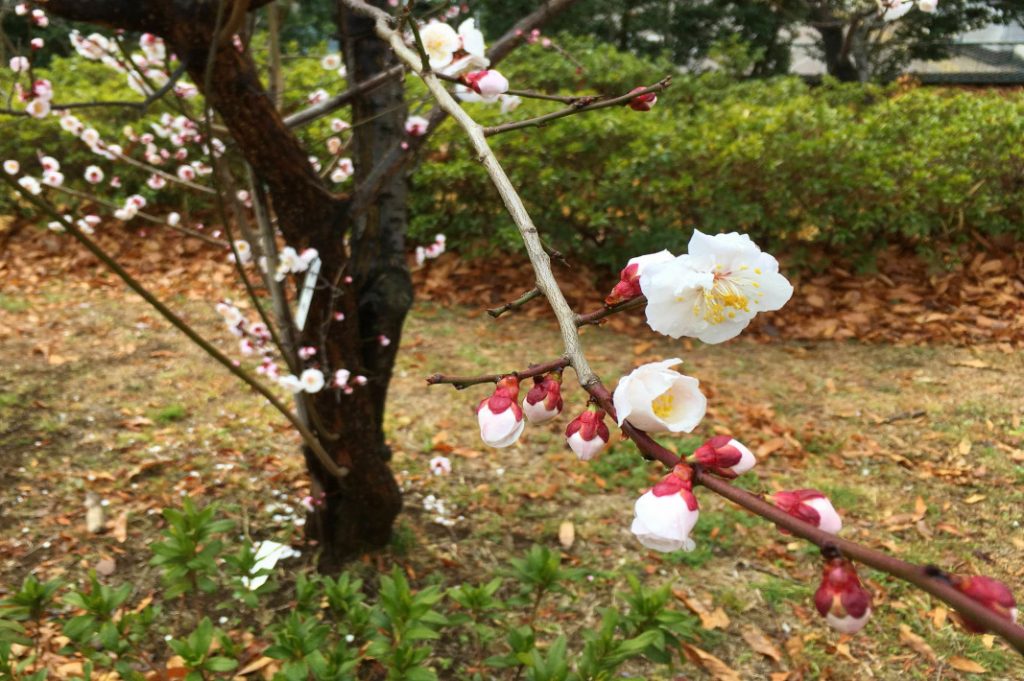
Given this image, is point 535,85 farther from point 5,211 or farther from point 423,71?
point 423,71

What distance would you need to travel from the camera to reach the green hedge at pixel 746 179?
442cm

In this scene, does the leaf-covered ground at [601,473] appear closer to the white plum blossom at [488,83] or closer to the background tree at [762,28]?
the white plum blossom at [488,83]

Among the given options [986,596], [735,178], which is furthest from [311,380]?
[735,178]

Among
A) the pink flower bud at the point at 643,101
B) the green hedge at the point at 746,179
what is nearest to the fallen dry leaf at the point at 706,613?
the pink flower bud at the point at 643,101

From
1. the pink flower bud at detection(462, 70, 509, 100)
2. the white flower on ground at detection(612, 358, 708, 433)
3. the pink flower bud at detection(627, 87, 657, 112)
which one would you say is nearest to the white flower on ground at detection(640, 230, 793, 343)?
the white flower on ground at detection(612, 358, 708, 433)

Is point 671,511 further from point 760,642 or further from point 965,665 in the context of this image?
point 965,665

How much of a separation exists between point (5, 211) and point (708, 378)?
563 cm

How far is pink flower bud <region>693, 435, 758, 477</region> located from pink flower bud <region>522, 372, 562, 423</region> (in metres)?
0.17

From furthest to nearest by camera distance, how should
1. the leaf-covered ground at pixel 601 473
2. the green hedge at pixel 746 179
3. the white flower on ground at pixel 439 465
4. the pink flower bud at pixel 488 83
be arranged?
the green hedge at pixel 746 179 → the white flower on ground at pixel 439 465 → the leaf-covered ground at pixel 601 473 → the pink flower bud at pixel 488 83

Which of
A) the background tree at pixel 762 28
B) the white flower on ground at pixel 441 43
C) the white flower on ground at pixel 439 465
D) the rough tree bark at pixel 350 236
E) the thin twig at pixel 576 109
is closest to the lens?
the thin twig at pixel 576 109

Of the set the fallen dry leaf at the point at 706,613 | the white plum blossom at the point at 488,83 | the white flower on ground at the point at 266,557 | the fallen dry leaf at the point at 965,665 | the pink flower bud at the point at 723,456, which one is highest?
the white plum blossom at the point at 488,83

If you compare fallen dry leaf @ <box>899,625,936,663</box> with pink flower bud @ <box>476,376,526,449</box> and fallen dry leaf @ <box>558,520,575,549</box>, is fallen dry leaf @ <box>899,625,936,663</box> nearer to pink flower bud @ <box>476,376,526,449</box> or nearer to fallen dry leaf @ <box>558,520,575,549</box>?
fallen dry leaf @ <box>558,520,575,549</box>

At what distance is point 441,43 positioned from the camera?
1568mm

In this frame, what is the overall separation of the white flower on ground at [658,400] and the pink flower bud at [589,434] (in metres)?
0.06
